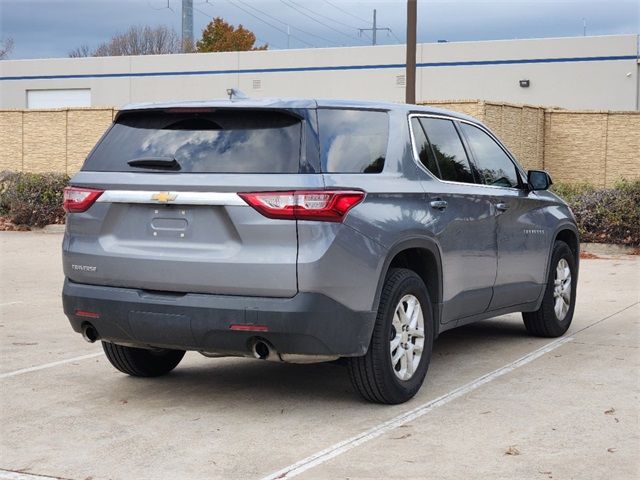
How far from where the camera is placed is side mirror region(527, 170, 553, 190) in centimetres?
853

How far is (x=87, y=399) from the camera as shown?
6719mm

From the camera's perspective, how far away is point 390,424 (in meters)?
6.05

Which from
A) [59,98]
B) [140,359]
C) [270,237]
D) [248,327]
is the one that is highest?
[59,98]

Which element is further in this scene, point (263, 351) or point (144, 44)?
point (144, 44)

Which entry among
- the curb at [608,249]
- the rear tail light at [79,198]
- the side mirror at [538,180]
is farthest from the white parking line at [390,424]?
the curb at [608,249]

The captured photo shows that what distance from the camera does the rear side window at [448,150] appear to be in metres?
7.25

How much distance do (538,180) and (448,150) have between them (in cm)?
141

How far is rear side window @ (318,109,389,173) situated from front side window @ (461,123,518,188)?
137cm

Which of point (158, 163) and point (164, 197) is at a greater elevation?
point (158, 163)

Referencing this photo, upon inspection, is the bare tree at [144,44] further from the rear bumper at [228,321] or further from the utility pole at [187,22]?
the rear bumper at [228,321]

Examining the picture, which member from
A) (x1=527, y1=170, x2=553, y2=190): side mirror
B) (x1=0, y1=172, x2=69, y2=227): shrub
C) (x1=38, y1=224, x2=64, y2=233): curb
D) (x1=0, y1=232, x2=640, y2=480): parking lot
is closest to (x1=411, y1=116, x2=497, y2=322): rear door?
(x1=0, y1=232, x2=640, y2=480): parking lot

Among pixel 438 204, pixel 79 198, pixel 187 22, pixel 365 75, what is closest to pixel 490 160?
pixel 438 204

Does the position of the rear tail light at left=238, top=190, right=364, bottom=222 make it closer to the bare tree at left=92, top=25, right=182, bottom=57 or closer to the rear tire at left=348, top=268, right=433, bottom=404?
the rear tire at left=348, top=268, right=433, bottom=404

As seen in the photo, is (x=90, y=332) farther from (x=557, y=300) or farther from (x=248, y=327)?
(x=557, y=300)
